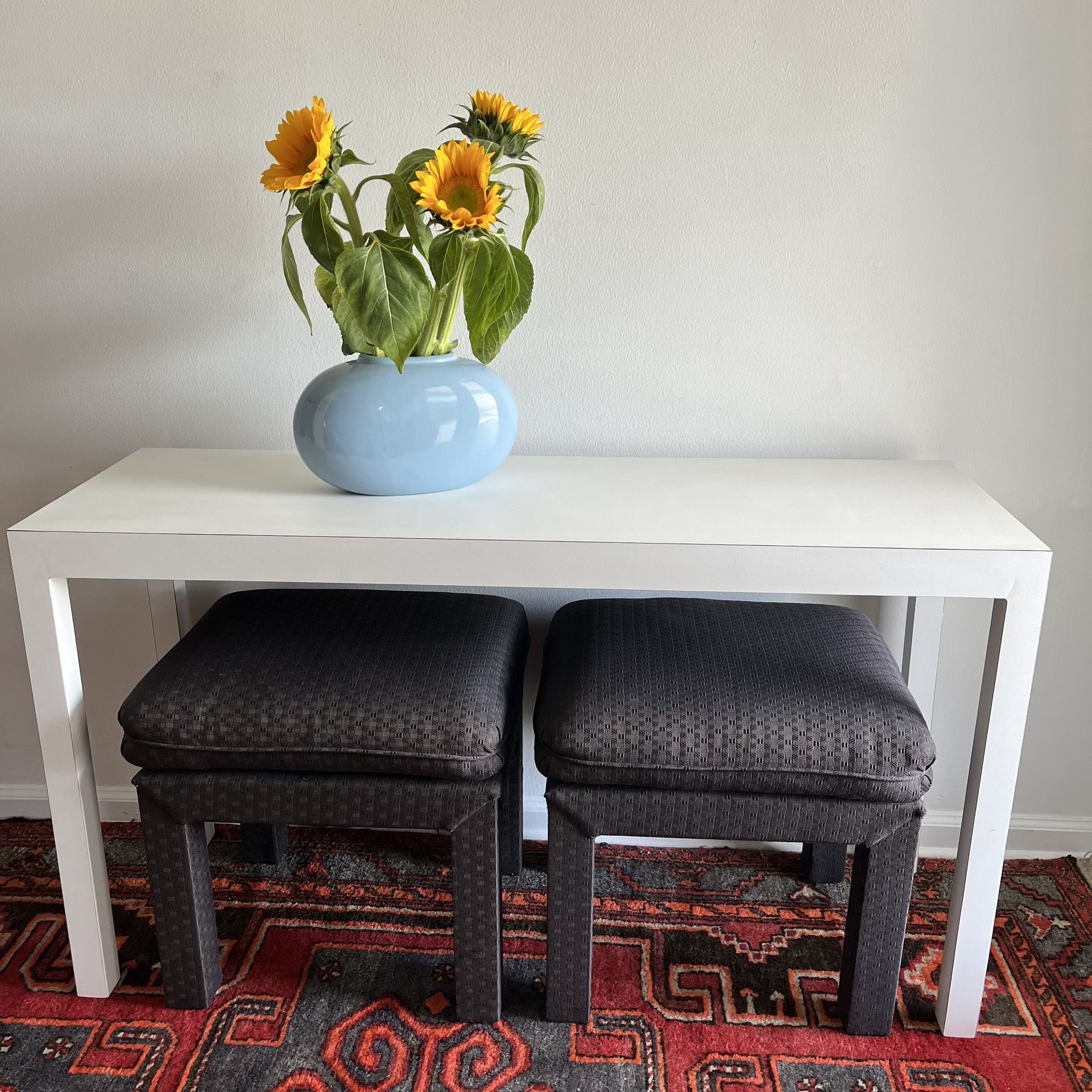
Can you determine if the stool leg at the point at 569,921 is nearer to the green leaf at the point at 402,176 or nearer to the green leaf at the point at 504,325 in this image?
the green leaf at the point at 504,325

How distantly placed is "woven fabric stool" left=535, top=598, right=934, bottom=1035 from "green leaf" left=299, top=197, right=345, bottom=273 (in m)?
0.58

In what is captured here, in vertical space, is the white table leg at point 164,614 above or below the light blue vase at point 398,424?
below

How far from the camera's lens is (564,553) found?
3.67 feet

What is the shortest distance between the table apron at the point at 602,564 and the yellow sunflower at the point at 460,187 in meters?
0.35

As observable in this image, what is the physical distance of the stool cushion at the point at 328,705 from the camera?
3.81 feet

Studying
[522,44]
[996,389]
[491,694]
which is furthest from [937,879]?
[522,44]

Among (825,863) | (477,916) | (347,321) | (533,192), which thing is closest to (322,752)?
(477,916)

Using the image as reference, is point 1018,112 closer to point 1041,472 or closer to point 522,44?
point 1041,472

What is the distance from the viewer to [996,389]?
148 cm

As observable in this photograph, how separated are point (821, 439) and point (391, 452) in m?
0.68

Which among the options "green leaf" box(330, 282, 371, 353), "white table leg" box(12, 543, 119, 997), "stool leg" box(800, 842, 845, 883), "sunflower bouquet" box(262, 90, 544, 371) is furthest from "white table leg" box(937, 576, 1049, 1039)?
"white table leg" box(12, 543, 119, 997)

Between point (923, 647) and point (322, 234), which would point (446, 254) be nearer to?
point (322, 234)

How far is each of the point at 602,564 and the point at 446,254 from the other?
0.39m

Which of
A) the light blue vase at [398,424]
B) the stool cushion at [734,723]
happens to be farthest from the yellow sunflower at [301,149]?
the stool cushion at [734,723]
